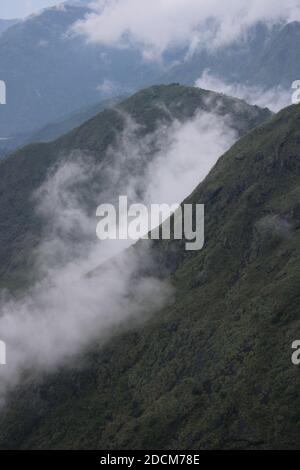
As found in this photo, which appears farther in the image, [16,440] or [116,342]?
[116,342]

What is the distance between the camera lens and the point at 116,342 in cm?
19600

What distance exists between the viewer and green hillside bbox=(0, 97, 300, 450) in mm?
142250

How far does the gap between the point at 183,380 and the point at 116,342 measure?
3809cm

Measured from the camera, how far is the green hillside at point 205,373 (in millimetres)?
142250

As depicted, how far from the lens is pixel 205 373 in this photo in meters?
160

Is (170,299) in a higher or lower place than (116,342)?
higher

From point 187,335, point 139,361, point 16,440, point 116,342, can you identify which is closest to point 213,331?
point 187,335

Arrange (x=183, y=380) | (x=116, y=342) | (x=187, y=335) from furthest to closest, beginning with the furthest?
(x=116, y=342) < (x=187, y=335) < (x=183, y=380)
